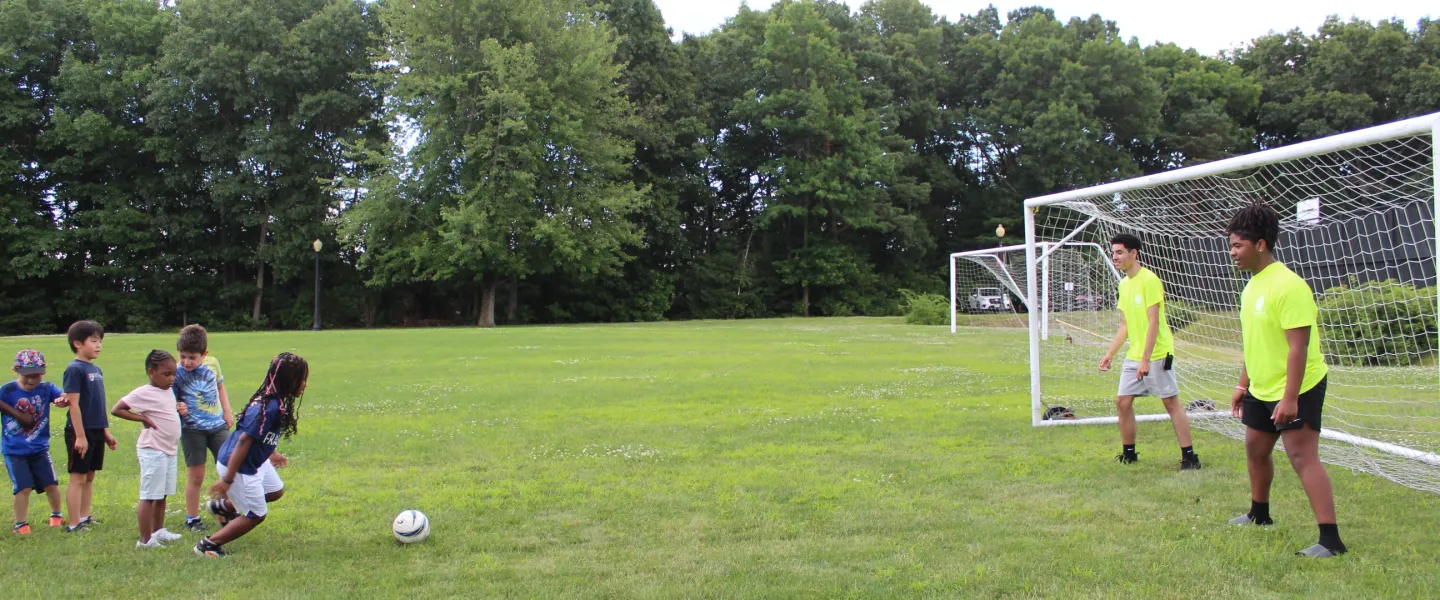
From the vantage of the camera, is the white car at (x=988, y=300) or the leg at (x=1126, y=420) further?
the white car at (x=988, y=300)

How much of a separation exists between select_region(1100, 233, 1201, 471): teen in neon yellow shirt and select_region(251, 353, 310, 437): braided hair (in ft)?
19.4

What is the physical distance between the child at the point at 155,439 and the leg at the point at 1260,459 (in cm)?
634

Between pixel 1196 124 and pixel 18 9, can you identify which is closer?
pixel 18 9

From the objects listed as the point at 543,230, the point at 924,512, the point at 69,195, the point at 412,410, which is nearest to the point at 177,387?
the point at 924,512

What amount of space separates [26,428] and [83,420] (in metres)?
0.33

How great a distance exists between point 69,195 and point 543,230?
73.9 ft

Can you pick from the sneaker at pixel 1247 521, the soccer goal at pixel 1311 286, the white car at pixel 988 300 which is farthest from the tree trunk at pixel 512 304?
the sneaker at pixel 1247 521

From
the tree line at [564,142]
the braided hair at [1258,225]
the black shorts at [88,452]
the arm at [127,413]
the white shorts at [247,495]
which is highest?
the tree line at [564,142]

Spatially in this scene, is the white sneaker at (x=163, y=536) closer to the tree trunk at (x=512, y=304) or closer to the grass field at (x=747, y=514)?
the grass field at (x=747, y=514)

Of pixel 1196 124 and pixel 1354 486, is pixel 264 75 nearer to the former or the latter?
pixel 1354 486

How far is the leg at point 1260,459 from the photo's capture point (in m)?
4.96

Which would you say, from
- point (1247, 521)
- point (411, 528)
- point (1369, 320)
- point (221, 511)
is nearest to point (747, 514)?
point (411, 528)

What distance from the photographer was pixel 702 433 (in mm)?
9055

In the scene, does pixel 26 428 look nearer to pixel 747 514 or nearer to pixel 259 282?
pixel 747 514
